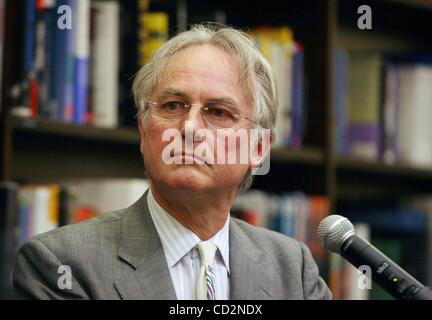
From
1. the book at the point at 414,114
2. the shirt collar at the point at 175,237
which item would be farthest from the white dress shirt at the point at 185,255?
the book at the point at 414,114

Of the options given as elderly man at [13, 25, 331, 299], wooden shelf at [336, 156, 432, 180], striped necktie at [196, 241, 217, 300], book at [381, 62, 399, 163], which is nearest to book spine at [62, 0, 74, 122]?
elderly man at [13, 25, 331, 299]

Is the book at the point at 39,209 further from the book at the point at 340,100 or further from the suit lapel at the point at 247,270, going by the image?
the book at the point at 340,100

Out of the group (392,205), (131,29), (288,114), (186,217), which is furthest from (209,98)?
(392,205)

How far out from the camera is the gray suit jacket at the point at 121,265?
864mm

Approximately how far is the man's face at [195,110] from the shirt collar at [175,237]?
7cm

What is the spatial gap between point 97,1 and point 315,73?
68cm

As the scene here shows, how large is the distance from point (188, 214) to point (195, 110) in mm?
175

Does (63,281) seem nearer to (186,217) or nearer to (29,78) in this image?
(186,217)

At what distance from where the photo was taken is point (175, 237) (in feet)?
3.11

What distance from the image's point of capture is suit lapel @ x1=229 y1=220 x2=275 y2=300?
36.4 inches

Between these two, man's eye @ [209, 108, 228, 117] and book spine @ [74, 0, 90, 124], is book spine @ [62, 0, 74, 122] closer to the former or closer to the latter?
book spine @ [74, 0, 90, 124]

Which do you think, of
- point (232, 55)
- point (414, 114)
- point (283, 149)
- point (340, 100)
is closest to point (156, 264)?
point (232, 55)

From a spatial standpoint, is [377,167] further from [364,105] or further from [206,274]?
[206,274]

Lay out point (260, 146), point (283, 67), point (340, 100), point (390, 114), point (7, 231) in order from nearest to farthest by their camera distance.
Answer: point (260, 146) < point (7, 231) < point (283, 67) < point (340, 100) < point (390, 114)
